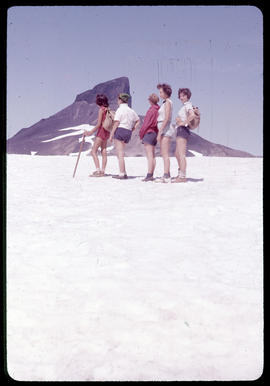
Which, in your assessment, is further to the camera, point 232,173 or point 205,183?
point 232,173

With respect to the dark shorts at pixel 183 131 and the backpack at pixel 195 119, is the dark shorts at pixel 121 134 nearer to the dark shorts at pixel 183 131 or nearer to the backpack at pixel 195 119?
the dark shorts at pixel 183 131

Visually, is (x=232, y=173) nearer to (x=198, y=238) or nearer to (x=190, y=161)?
(x=190, y=161)

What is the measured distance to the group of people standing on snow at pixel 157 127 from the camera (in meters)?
8.07

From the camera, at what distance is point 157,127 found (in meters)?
8.57

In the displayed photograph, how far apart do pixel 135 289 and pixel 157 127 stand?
5.52 metres

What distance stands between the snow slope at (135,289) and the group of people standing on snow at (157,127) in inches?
67.0

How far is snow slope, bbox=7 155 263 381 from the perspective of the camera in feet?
8.17

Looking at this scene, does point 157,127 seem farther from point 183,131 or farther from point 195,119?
point 195,119

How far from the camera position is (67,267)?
390cm

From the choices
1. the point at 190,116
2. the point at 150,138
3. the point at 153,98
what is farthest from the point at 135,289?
the point at 153,98

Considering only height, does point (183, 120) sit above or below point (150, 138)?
above

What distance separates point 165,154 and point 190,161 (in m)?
5.11

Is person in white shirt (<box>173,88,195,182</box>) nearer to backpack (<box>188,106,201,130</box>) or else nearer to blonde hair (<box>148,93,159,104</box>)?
backpack (<box>188,106,201,130</box>)

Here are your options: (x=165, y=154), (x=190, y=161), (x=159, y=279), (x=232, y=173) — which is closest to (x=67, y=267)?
(x=159, y=279)
